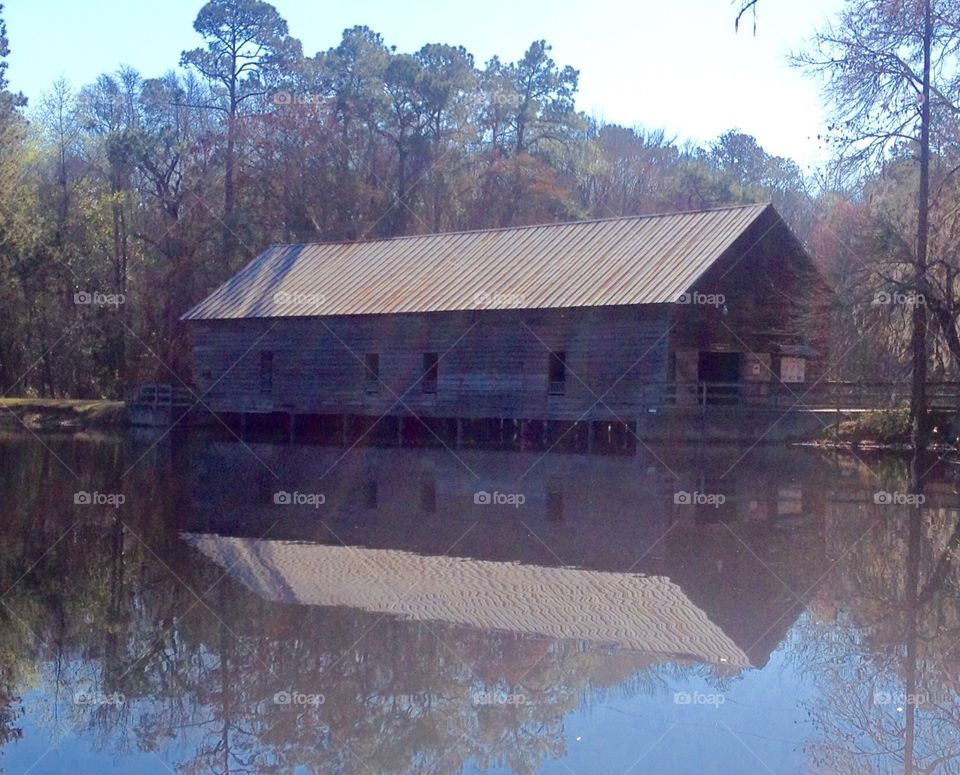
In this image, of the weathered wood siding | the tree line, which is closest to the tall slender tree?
the tree line

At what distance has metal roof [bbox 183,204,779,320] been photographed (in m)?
32.0

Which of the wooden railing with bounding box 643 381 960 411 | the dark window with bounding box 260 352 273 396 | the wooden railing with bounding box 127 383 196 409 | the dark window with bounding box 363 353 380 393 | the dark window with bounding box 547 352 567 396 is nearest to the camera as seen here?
the wooden railing with bounding box 643 381 960 411

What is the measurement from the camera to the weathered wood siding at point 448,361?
105 feet

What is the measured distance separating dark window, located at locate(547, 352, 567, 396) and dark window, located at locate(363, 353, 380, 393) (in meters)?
6.33

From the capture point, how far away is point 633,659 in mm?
8844

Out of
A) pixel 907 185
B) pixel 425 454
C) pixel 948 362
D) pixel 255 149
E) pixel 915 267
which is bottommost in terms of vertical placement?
pixel 425 454

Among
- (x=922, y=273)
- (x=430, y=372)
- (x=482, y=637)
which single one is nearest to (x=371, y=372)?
(x=430, y=372)

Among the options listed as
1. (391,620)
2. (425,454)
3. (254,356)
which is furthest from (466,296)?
(391,620)

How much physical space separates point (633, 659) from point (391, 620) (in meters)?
2.26

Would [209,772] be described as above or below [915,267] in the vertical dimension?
below

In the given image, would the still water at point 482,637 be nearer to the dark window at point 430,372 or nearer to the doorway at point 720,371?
the doorway at point 720,371

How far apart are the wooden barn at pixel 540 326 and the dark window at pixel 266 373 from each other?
51 millimetres

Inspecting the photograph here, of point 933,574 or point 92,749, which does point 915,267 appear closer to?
point 933,574

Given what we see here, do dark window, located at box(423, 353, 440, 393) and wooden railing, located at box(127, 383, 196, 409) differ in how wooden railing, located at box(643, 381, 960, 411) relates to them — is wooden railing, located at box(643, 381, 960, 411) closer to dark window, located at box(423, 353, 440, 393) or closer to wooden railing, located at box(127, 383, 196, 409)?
dark window, located at box(423, 353, 440, 393)
